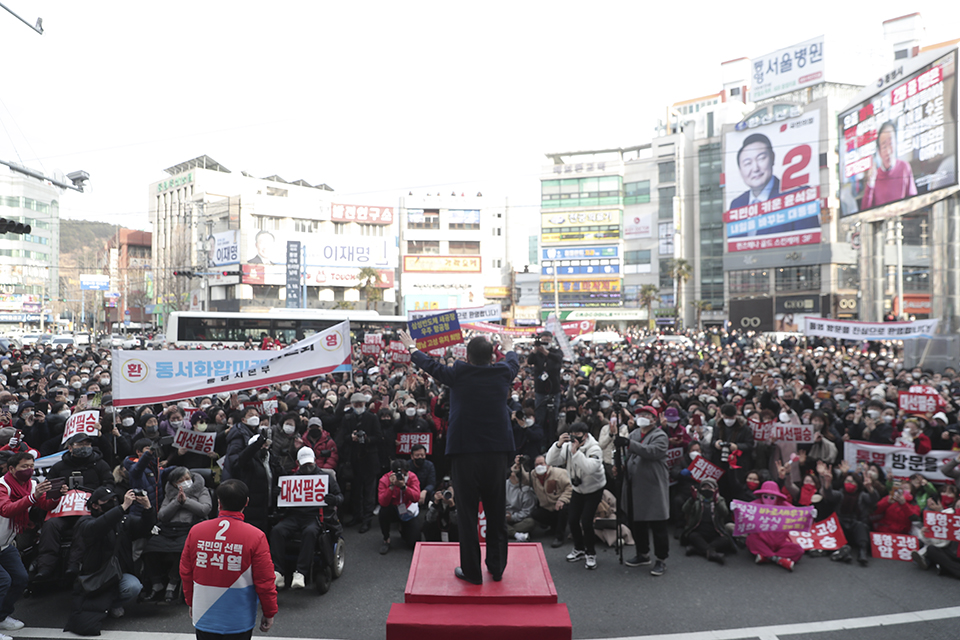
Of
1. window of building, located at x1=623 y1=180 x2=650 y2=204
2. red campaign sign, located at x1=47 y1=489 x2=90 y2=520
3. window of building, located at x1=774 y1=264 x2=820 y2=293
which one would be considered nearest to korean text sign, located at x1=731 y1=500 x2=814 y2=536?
red campaign sign, located at x1=47 y1=489 x2=90 y2=520

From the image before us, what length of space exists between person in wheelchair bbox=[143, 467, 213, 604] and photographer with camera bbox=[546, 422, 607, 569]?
3884 millimetres

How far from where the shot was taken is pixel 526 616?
3586mm

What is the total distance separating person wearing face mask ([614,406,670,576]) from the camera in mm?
6840

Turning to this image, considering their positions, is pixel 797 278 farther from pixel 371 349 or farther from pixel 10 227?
pixel 10 227

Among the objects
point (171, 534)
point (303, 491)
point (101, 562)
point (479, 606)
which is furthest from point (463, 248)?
point (479, 606)

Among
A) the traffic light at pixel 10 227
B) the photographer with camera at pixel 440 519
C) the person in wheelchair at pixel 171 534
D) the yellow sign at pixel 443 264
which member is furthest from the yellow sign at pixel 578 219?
the person in wheelchair at pixel 171 534

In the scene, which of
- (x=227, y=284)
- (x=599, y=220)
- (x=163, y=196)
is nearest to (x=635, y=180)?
(x=599, y=220)

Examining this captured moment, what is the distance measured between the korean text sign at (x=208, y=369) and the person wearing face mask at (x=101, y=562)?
2.29 meters

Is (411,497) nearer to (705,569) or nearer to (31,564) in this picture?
(705,569)

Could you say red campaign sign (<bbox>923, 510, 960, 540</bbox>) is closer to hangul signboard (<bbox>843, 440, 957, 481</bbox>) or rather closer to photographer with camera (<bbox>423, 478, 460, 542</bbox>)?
hangul signboard (<bbox>843, 440, 957, 481</bbox>)

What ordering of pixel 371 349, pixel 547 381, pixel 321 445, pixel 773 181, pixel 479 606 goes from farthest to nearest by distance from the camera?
pixel 773 181
pixel 371 349
pixel 547 381
pixel 321 445
pixel 479 606

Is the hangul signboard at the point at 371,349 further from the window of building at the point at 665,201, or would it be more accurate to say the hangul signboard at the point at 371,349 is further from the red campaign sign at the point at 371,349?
the window of building at the point at 665,201

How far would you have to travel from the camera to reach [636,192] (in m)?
73.4

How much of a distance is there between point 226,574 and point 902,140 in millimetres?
27582
